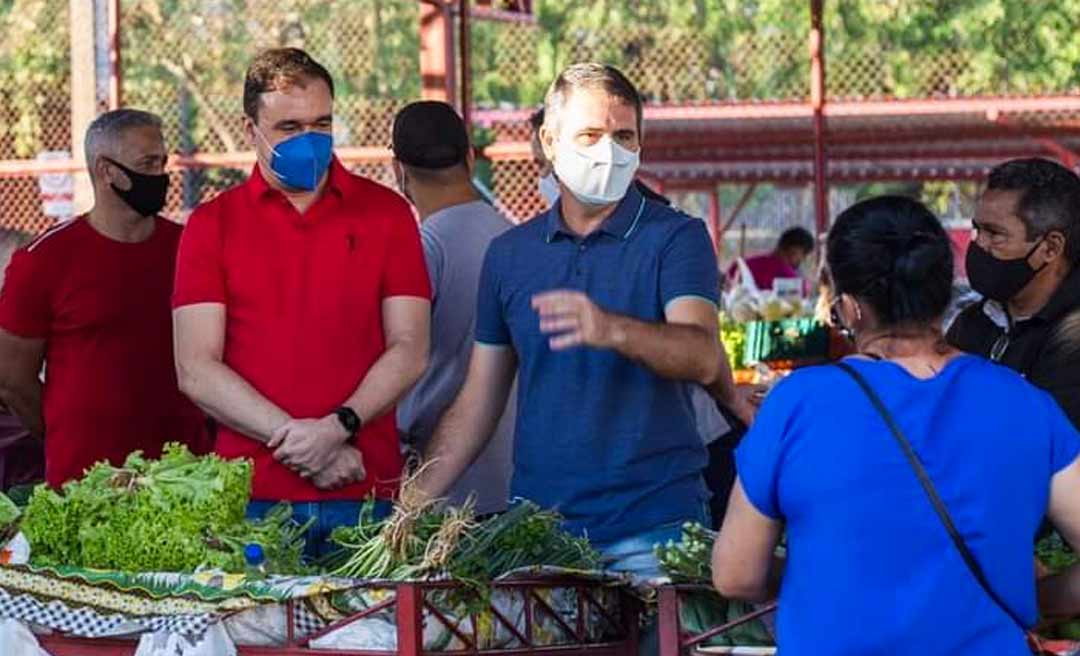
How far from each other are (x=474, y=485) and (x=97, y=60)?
7.18 meters

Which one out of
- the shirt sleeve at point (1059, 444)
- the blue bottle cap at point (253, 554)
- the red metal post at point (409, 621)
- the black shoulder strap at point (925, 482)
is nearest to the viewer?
the black shoulder strap at point (925, 482)

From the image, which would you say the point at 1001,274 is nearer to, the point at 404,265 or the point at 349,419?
the point at 404,265

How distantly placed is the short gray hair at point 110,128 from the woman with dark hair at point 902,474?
3.76 m

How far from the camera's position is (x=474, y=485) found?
680cm

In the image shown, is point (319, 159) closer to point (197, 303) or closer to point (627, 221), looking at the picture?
point (197, 303)

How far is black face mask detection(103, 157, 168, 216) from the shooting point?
24.4 ft

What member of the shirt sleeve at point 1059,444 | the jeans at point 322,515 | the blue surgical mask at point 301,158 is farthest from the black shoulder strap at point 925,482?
the blue surgical mask at point 301,158

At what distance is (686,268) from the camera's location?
5.52 metres

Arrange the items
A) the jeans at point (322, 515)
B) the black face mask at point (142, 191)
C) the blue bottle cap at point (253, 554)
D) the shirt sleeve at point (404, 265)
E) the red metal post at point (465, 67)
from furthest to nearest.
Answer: the red metal post at point (465, 67) → the black face mask at point (142, 191) → the shirt sleeve at point (404, 265) → the jeans at point (322, 515) → the blue bottle cap at point (253, 554)

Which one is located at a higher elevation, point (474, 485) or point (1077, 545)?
point (1077, 545)

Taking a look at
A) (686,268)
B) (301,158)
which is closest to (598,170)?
(686,268)

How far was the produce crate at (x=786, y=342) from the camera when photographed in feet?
37.9

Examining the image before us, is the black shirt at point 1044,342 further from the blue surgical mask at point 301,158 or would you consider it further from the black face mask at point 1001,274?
the blue surgical mask at point 301,158

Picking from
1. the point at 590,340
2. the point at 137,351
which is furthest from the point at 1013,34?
the point at 590,340
